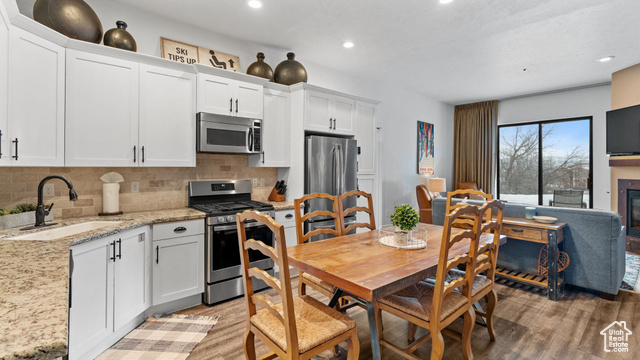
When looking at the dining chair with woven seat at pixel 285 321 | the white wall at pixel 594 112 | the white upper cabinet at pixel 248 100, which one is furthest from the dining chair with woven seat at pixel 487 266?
the white wall at pixel 594 112

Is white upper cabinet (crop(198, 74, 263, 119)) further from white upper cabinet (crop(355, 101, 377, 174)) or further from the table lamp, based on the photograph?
the table lamp

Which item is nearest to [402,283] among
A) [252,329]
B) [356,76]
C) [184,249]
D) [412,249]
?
[412,249]

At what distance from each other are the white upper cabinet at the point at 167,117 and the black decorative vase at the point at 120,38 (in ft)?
0.66

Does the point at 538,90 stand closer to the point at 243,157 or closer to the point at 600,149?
the point at 600,149

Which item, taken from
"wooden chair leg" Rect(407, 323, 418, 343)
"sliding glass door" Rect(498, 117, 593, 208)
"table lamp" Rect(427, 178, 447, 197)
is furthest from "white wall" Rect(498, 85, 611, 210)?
"wooden chair leg" Rect(407, 323, 418, 343)

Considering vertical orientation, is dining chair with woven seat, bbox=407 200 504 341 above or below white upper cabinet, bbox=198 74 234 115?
below

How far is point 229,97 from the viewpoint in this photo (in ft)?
10.2

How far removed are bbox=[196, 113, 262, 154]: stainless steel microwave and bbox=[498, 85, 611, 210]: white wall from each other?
20.0 feet

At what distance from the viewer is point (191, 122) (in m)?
2.91

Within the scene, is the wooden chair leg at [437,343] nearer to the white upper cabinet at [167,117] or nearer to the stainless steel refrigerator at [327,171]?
the stainless steel refrigerator at [327,171]

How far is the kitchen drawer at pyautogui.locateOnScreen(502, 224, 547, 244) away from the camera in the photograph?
2.90 meters

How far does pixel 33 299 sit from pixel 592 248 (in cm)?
400
